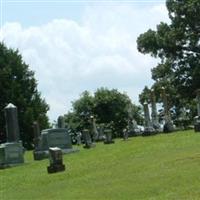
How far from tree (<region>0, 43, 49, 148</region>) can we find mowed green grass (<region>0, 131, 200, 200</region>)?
33336mm

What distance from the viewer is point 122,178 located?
15859mm

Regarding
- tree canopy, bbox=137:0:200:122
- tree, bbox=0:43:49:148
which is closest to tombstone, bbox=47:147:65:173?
tree canopy, bbox=137:0:200:122

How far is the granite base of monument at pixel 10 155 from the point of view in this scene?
27.8 m

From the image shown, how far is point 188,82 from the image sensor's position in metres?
51.0

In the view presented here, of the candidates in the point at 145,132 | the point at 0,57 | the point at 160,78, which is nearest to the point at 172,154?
Answer: the point at 145,132

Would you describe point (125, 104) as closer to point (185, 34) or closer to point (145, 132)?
point (185, 34)

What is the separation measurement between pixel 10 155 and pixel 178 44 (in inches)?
1039

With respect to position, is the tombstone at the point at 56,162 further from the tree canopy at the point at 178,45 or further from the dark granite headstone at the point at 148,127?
the tree canopy at the point at 178,45

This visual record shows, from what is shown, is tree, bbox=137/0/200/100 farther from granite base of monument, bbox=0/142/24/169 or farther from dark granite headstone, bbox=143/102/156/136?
granite base of monument, bbox=0/142/24/169

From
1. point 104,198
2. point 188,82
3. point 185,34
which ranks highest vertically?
point 185,34

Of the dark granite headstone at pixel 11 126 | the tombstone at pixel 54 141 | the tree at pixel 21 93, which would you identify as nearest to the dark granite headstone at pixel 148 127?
the tombstone at pixel 54 141

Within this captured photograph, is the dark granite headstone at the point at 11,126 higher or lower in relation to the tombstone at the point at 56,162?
higher

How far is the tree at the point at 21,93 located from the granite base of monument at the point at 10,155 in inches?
1066

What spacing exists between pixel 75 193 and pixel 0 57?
145 ft
